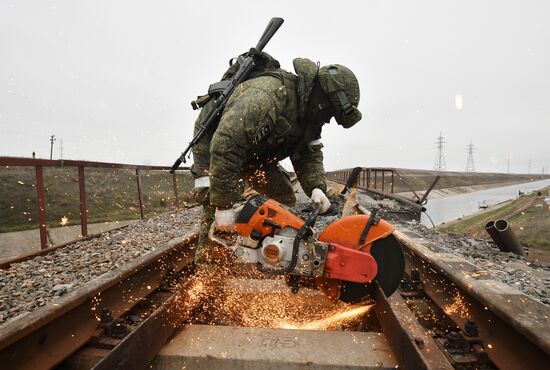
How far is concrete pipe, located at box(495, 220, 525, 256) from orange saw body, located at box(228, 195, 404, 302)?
14.5 feet

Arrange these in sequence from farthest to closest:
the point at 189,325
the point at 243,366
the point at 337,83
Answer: the point at 337,83
the point at 189,325
the point at 243,366

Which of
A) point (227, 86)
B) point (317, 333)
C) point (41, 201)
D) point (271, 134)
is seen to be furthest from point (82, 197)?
point (317, 333)

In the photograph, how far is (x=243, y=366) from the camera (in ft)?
6.70

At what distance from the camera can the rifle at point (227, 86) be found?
3.21 metres

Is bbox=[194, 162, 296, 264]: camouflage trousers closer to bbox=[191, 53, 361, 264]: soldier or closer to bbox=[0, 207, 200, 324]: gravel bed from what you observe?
bbox=[191, 53, 361, 264]: soldier

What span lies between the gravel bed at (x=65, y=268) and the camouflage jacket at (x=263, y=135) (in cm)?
120

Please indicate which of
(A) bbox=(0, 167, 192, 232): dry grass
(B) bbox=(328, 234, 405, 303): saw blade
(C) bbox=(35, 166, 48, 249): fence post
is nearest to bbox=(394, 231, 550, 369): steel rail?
(B) bbox=(328, 234, 405, 303): saw blade

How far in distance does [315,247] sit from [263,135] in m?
0.96

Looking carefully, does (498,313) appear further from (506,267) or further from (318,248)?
(506,267)

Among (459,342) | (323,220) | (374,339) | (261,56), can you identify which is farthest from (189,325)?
(323,220)

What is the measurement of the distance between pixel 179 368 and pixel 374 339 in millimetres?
1156

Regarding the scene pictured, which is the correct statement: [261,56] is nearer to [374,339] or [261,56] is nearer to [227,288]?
[227,288]

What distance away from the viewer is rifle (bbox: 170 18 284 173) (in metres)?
3.21

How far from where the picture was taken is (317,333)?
230cm
